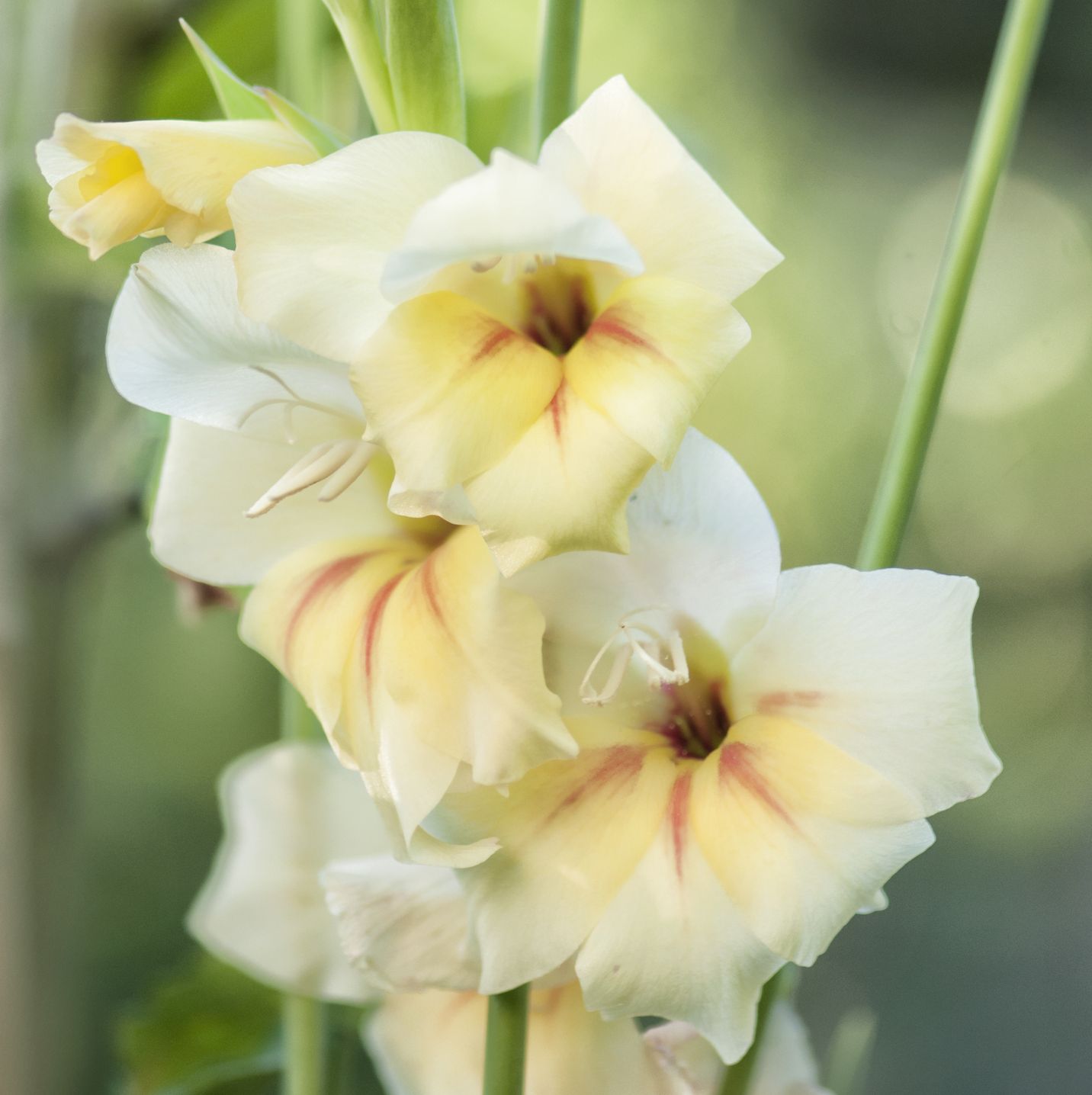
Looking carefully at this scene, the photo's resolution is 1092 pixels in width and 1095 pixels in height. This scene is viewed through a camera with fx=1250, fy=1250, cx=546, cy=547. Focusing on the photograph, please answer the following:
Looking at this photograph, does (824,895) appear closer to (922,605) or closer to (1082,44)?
(922,605)

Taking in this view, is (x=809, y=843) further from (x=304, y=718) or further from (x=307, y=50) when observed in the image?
(x=307, y=50)

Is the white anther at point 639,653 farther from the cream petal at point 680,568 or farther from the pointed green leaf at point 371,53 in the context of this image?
the pointed green leaf at point 371,53

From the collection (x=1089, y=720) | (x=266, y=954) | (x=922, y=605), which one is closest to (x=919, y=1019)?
(x=1089, y=720)

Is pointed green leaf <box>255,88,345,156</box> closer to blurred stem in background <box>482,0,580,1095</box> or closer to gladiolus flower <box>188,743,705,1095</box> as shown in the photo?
blurred stem in background <box>482,0,580,1095</box>

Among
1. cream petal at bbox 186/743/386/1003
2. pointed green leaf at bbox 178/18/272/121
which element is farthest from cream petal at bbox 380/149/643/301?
cream petal at bbox 186/743/386/1003

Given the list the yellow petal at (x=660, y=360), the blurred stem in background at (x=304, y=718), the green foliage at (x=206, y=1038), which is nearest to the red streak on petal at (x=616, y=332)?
the yellow petal at (x=660, y=360)

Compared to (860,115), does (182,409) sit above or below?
above
